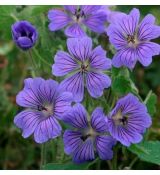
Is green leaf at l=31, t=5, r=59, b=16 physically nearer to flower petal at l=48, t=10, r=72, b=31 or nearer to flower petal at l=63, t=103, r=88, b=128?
flower petal at l=48, t=10, r=72, b=31

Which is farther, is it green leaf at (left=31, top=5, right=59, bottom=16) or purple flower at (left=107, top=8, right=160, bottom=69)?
green leaf at (left=31, top=5, right=59, bottom=16)

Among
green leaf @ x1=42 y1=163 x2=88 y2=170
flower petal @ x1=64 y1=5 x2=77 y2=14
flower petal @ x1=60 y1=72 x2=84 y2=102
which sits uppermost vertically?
flower petal @ x1=64 y1=5 x2=77 y2=14

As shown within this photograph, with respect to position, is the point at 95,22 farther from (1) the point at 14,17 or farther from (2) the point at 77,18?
(1) the point at 14,17

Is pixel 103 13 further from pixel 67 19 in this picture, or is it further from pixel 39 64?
pixel 39 64

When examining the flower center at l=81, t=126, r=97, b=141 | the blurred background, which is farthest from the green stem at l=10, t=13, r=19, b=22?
the flower center at l=81, t=126, r=97, b=141

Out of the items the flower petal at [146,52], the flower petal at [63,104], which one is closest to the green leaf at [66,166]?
the flower petal at [63,104]
